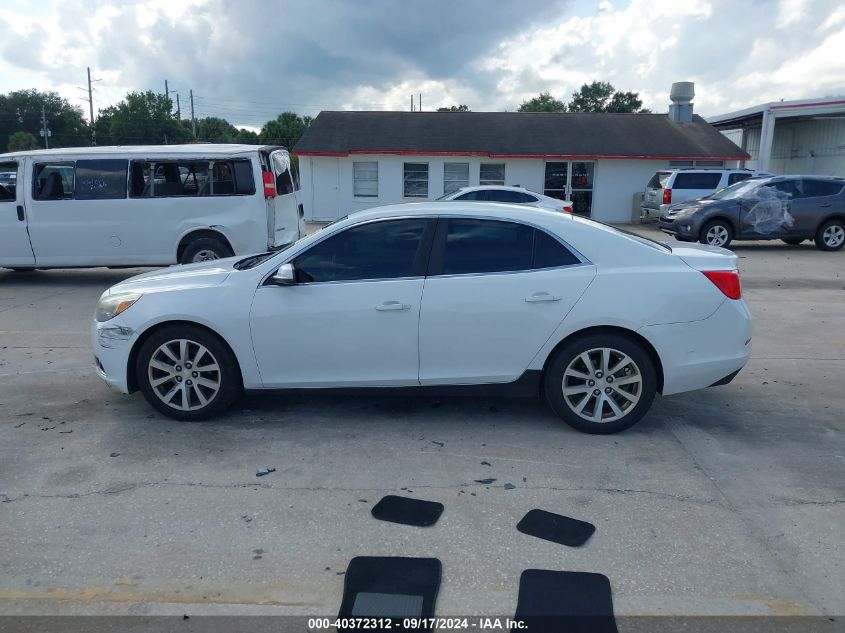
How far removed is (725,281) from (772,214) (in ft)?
40.6

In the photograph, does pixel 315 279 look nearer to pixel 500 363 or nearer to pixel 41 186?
pixel 500 363

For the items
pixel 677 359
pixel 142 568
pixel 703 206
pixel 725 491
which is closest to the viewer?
pixel 142 568

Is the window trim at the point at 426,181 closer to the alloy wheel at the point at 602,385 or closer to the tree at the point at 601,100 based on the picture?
the alloy wheel at the point at 602,385

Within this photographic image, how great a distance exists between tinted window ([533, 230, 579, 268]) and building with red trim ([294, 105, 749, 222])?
19.5m

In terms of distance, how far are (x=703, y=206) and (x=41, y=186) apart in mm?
13095

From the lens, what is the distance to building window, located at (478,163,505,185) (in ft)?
81.5

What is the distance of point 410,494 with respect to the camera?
160 inches

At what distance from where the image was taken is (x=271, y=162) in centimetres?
1083

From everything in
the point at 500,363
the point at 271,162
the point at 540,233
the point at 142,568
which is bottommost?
the point at 142,568

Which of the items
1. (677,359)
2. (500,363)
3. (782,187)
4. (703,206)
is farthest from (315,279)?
(782,187)

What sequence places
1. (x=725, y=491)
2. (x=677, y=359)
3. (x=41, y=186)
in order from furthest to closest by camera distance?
(x=41, y=186) < (x=677, y=359) < (x=725, y=491)

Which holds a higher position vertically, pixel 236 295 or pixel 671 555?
pixel 236 295

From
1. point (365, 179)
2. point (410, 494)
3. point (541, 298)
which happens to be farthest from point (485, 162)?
point (410, 494)

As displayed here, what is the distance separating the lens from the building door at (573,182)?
25.0m
